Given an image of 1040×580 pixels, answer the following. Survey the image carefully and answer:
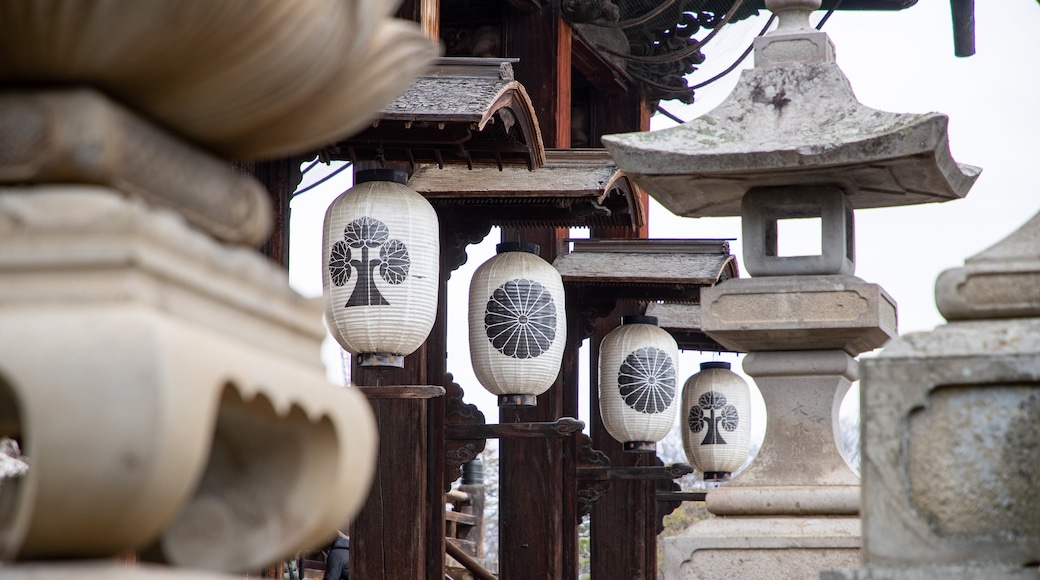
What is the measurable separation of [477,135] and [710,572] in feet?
7.60

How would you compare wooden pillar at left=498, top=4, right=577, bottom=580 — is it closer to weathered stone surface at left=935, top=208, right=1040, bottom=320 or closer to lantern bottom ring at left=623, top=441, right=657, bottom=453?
lantern bottom ring at left=623, top=441, right=657, bottom=453

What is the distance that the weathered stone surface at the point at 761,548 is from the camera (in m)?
5.36

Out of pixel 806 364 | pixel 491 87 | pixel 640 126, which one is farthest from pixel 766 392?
pixel 640 126

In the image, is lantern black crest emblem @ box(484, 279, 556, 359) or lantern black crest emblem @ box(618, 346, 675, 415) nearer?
lantern black crest emblem @ box(484, 279, 556, 359)

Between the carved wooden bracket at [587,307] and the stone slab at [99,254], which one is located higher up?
the carved wooden bracket at [587,307]

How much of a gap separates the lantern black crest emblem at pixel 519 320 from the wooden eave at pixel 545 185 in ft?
1.63

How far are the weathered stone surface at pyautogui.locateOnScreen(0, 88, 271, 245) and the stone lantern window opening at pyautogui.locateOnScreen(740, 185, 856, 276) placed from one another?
402cm

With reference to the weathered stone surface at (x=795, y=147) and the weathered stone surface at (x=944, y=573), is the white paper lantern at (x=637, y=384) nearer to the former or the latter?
the weathered stone surface at (x=795, y=147)

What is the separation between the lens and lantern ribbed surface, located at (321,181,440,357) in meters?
6.45

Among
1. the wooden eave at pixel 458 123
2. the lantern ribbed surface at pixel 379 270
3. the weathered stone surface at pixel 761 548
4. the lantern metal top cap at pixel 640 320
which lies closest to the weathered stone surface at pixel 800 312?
the weathered stone surface at pixel 761 548

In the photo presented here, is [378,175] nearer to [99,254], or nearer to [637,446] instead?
[637,446]

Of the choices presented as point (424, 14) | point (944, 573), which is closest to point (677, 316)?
point (424, 14)

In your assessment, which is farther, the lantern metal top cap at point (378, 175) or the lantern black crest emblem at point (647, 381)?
the lantern black crest emblem at point (647, 381)

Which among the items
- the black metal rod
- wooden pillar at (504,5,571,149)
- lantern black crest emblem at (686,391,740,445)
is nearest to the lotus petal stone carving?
the black metal rod
